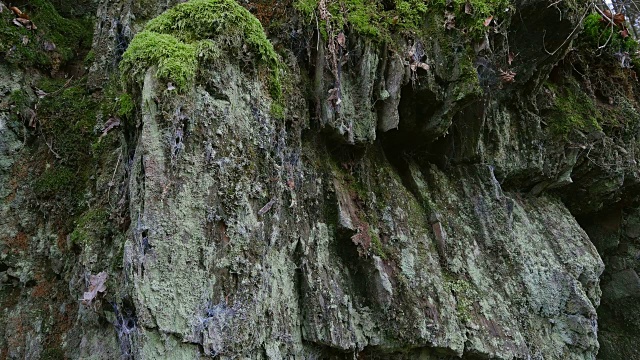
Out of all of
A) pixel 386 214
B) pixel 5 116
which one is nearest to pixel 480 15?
pixel 386 214

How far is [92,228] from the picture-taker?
155 inches

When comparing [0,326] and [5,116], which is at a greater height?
[5,116]

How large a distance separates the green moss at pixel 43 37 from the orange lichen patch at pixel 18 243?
6.59 feet

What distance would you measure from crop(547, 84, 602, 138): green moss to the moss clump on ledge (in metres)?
5.07

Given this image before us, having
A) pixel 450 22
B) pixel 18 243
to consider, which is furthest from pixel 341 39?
pixel 18 243

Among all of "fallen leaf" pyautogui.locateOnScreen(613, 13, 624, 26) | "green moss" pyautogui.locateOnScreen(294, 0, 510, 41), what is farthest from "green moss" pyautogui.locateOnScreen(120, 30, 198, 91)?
"fallen leaf" pyautogui.locateOnScreen(613, 13, 624, 26)

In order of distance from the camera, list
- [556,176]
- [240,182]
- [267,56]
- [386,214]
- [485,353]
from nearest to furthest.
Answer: [240,182] < [267,56] < [485,353] < [386,214] < [556,176]

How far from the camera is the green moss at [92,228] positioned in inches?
152

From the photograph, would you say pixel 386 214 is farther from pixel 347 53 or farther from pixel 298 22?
pixel 298 22

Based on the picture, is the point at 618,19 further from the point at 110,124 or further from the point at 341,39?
the point at 110,124

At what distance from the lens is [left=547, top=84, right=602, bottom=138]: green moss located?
7.11m

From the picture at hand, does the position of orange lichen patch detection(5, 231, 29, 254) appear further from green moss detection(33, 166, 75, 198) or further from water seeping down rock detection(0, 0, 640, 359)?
green moss detection(33, 166, 75, 198)

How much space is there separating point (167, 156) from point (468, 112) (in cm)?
401

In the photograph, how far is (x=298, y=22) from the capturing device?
15.5 feet
